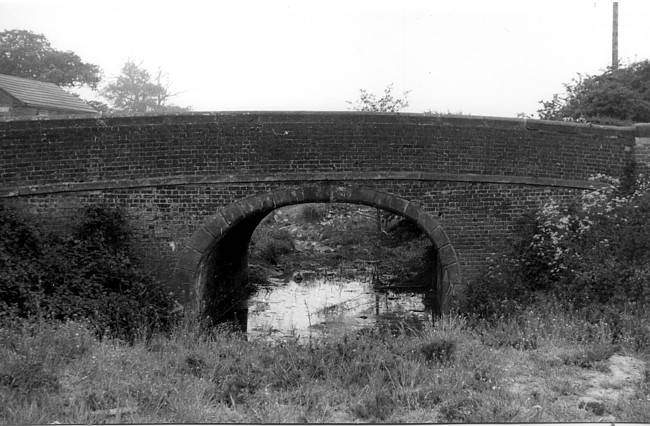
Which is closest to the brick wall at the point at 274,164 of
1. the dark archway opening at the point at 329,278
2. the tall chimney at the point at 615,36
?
the dark archway opening at the point at 329,278

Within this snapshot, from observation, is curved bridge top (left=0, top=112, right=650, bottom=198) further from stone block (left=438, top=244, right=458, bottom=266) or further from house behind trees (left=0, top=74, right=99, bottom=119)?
house behind trees (left=0, top=74, right=99, bottom=119)

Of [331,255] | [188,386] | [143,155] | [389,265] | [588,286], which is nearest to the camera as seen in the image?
[188,386]

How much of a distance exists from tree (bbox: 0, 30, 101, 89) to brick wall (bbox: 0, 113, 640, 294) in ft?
72.8

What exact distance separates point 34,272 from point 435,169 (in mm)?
6167

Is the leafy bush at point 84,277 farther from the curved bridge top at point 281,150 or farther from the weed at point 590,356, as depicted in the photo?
the weed at point 590,356

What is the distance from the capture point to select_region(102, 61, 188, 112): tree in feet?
141

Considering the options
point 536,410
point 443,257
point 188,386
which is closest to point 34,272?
point 188,386

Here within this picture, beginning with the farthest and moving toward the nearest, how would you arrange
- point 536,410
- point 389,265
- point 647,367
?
point 389,265 → point 647,367 → point 536,410

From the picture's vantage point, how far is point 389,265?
16.2m

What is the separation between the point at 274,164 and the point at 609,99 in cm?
1191

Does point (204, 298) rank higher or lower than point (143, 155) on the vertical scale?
lower

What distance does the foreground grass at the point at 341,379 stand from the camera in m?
4.27

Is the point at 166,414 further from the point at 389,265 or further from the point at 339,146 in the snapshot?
the point at 389,265

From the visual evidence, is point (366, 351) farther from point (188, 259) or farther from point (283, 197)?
point (188, 259)
